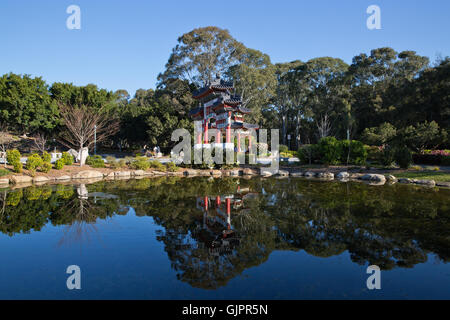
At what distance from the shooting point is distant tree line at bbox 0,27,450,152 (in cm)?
2477

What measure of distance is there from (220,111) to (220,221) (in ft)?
54.3

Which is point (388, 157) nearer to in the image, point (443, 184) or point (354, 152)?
point (354, 152)

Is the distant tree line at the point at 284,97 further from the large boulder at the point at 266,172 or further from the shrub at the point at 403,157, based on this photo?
the large boulder at the point at 266,172

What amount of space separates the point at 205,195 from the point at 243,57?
1015 inches

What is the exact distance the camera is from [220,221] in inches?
276

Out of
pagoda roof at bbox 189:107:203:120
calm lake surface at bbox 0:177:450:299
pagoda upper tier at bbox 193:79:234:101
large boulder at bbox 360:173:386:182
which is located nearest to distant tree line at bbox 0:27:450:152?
pagoda roof at bbox 189:107:203:120

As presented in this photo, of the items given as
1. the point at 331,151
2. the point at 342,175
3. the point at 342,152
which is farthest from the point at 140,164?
the point at 342,152

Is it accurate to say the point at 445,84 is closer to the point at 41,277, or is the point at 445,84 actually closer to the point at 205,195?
the point at 205,195

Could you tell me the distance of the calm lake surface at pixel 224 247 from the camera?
3.71m

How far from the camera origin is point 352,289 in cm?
368

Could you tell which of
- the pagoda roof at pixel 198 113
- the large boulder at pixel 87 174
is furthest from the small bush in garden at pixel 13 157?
the pagoda roof at pixel 198 113

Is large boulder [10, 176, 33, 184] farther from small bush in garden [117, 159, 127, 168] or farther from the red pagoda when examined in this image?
the red pagoda

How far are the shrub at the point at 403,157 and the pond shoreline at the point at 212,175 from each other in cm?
107
